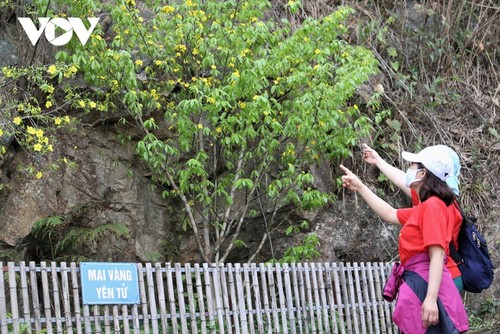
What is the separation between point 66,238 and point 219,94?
2587mm

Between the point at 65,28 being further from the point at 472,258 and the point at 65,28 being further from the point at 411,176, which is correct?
the point at 472,258

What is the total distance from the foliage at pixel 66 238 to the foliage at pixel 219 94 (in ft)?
3.18

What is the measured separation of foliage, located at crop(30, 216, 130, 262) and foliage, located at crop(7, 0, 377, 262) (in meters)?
0.97

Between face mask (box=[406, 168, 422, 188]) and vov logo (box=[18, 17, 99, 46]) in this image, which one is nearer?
face mask (box=[406, 168, 422, 188])

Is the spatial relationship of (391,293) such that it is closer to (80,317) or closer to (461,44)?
(80,317)

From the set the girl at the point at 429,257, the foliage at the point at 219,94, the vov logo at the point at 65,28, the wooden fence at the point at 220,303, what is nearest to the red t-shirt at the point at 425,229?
the girl at the point at 429,257

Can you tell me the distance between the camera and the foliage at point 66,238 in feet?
30.3

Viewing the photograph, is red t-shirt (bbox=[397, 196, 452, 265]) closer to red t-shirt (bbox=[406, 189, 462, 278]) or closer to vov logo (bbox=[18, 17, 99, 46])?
red t-shirt (bbox=[406, 189, 462, 278])

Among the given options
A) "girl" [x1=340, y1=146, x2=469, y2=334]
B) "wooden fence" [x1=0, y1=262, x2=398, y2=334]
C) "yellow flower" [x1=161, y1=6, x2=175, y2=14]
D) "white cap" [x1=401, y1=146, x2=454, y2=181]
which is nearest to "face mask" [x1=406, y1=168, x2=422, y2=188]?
"girl" [x1=340, y1=146, x2=469, y2=334]

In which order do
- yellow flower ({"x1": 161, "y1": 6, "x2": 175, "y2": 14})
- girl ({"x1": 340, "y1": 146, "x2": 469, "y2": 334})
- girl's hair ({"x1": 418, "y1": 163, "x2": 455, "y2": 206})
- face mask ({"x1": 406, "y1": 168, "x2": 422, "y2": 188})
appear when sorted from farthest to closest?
yellow flower ({"x1": 161, "y1": 6, "x2": 175, "y2": 14}) → face mask ({"x1": 406, "y1": 168, "x2": 422, "y2": 188}) → girl's hair ({"x1": 418, "y1": 163, "x2": 455, "y2": 206}) → girl ({"x1": 340, "y1": 146, "x2": 469, "y2": 334})

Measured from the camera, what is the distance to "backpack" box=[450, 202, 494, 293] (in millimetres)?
4984

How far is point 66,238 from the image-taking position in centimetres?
918

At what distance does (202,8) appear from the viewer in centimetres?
928

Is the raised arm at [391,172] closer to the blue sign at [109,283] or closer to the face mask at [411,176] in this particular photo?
the face mask at [411,176]
